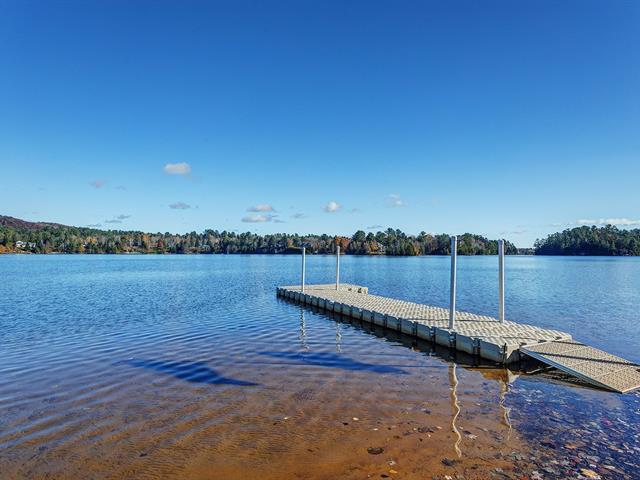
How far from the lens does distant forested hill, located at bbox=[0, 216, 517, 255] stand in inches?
5541

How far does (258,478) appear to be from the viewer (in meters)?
5.29

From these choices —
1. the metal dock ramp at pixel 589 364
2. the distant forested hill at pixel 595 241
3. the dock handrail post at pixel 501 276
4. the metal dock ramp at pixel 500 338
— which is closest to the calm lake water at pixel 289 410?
the metal dock ramp at pixel 589 364

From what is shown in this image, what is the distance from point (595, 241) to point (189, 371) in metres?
164

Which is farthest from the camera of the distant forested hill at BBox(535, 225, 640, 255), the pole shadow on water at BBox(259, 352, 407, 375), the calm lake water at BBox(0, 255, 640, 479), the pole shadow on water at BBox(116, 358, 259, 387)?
the distant forested hill at BBox(535, 225, 640, 255)

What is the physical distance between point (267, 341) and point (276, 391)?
498 centimetres

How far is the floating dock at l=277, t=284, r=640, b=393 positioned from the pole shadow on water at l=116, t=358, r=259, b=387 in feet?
21.4

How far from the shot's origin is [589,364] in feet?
31.5

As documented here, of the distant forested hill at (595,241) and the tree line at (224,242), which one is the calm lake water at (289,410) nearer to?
the tree line at (224,242)

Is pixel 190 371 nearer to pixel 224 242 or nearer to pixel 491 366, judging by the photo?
pixel 491 366

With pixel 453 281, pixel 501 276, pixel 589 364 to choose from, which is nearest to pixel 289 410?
pixel 589 364

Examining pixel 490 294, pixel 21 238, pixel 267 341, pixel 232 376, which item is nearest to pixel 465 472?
pixel 232 376

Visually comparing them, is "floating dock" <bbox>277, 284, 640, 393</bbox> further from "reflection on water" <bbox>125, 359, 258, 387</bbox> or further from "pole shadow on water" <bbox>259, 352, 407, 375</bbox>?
"reflection on water" <bbox>125, 359, 258, 387</bbox>

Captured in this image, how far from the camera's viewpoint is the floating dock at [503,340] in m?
9.20

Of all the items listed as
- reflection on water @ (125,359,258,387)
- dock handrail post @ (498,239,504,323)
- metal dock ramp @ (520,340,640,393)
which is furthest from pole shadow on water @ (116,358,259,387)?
dock handrail post @ (498,239,504,323)
